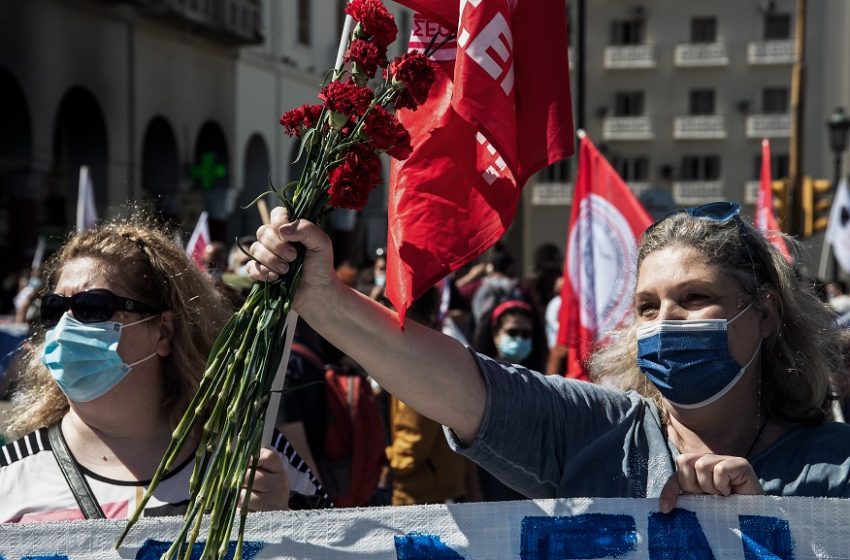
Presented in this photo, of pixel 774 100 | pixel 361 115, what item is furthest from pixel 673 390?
pixel 774 100

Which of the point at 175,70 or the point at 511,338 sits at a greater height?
the point at 175,70

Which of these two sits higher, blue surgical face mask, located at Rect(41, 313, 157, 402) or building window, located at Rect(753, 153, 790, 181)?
building window, located at Rect(753, 153, 790, 181)

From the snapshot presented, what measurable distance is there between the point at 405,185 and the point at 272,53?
26031mm

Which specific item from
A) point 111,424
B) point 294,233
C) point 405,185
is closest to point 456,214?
point 405,185

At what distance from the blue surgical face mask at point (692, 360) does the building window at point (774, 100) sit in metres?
43.8

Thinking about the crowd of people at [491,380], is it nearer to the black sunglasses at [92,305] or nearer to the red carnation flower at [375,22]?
the black sunglasses at [92,305]

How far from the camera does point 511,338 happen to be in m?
6.93

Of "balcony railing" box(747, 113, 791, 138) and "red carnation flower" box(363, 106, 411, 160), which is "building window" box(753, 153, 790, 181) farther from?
"red carnation flower" box(363, 106, 411, 160)

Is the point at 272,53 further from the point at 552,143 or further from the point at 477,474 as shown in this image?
the point at 552,143

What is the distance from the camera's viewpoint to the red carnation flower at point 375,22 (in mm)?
2334

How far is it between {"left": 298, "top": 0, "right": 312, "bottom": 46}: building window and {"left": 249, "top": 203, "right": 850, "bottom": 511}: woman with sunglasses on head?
27.5 meters

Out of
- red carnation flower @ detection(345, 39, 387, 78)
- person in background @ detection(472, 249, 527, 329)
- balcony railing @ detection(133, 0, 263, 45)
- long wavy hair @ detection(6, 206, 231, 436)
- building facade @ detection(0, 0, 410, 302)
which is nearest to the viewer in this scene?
red carnation flower @ detection(345, 39, 387, 78)

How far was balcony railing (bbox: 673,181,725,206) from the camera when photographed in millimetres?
44750

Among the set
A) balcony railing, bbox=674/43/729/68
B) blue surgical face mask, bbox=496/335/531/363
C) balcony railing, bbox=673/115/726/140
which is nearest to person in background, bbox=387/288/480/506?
blue surgical face mask, bbox=496/335/531/363
